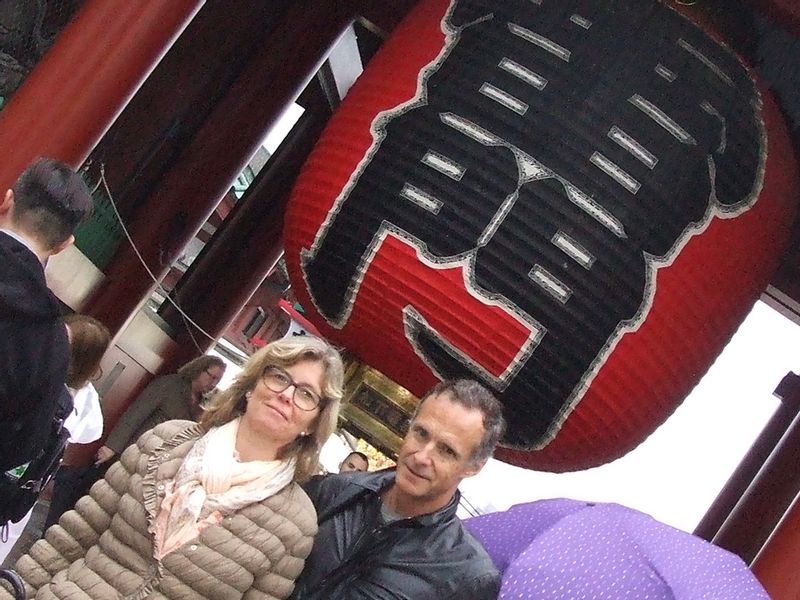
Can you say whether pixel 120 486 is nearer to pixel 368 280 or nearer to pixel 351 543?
pixel 351 543

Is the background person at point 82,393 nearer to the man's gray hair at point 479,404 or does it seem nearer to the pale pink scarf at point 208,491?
the pale pink scarf at point 208,491

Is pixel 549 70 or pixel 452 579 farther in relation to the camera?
pixel 549 70

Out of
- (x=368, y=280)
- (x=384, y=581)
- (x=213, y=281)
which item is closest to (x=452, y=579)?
(x=384, y=581)

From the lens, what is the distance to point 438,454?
1579mm

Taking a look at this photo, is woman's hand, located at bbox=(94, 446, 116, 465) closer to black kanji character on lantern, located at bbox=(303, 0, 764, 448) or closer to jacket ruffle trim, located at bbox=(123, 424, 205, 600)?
black kanji character on lantern, located at bbox=(303, 0, 764, 448)

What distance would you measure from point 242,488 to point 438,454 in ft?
1.16

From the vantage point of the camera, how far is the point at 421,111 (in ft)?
8.27

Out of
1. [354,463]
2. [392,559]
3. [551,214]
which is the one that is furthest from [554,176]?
[354,463]

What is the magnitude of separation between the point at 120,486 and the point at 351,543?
0.45 meters

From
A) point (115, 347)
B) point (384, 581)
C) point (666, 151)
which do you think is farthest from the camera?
point (115, 347)

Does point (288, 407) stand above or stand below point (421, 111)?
below

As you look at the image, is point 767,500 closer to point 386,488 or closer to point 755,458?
point 755,458

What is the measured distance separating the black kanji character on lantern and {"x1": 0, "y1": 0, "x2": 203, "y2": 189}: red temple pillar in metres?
0.81

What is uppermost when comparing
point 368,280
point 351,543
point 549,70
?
point 549,70
